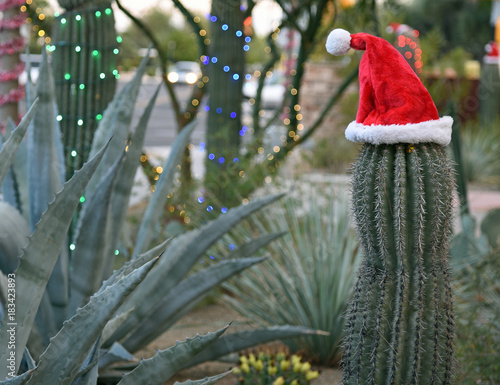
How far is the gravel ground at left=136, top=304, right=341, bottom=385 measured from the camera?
2.89m

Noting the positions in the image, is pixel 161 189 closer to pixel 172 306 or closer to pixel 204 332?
pixel 172 306

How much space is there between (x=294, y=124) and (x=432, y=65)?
390 inches

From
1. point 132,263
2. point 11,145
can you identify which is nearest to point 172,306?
point 132,263

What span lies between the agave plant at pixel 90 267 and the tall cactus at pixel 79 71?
0.92 ft

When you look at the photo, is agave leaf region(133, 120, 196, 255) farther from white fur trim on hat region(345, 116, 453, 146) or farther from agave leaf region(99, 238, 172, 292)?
white fur trim on hat region(345, 116, 453, 146)

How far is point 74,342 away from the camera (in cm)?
176

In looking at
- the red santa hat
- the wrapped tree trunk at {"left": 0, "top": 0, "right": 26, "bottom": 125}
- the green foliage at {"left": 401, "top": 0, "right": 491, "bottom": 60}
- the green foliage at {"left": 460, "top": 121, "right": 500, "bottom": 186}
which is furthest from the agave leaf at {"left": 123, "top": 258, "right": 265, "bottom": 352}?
the green foliage at {"left": 401, "top": 0, "right": 491, "bottom": 60}

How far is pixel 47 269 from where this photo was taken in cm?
188

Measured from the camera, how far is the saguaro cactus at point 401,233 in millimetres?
1852

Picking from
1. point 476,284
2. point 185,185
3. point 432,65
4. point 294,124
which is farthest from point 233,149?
point 432,65

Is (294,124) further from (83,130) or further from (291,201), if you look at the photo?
(83,130)

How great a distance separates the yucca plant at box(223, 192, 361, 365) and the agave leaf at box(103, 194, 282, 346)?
46 centimetres

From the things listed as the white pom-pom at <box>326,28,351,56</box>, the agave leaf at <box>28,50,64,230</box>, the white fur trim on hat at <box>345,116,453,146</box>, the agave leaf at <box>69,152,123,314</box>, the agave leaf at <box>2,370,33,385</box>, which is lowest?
the agave leaf at <box>2,370,33,385</box>

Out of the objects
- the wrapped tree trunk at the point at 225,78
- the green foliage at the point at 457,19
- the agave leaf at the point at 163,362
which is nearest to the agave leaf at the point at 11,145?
the agave leaf at the point at 163,362
